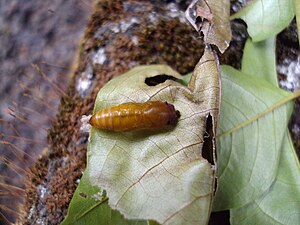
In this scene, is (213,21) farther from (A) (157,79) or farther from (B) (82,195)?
(B) (82,195)

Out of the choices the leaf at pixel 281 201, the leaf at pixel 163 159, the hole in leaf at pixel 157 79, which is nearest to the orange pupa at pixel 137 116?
the leaf at pixel 163 159

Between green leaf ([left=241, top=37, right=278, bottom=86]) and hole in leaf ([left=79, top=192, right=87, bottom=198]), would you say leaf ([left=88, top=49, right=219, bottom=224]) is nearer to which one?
hole in leaf ([left=79, top=192, right=87, bottom=198])

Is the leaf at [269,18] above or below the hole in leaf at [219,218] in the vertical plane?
above

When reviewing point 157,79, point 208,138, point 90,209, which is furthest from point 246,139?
point 90,209

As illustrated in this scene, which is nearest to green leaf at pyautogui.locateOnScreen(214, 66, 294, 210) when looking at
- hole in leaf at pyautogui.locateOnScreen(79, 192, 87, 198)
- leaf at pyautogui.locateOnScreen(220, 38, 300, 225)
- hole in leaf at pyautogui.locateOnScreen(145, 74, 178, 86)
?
leaf at pyautogui.locateOnScreen(220, 38, 300, 225)

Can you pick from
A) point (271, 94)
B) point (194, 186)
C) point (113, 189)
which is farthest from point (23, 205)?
point (271, 94)

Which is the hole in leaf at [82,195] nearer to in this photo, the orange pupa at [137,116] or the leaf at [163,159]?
the leaf at [163,159]
